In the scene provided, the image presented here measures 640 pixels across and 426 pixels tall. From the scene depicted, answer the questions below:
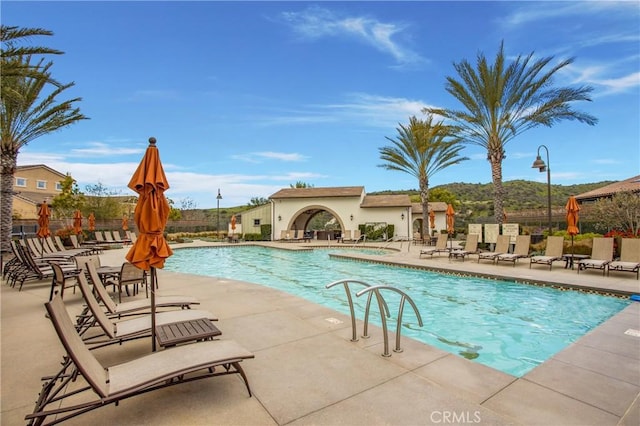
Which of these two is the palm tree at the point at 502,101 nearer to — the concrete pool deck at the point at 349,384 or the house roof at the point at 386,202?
the house roof at the point at 386,202

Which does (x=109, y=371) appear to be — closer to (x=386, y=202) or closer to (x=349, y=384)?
(x=349, y=384)

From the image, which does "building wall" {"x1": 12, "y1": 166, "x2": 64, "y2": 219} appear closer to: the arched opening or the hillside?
the arched opening

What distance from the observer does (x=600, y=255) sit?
10133mm

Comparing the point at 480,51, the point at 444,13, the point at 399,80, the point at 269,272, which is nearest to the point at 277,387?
the point at 269,272

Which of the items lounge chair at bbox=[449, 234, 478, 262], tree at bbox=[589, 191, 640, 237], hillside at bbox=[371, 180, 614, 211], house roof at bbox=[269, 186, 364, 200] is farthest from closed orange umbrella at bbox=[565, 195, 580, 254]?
hillside at bbox=[371, 180, 614, 211]

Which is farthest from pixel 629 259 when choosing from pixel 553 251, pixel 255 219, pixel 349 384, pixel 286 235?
pixel 255 219

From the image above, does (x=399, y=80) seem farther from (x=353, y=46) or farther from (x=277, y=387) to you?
(x=277, y=387)

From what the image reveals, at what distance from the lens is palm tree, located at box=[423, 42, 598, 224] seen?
1388cm

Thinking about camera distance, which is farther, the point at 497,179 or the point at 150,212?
the point at 497,179

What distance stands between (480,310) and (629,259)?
6.14m

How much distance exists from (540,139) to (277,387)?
21.2 m

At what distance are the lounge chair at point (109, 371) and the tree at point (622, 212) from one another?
18395 millimetres

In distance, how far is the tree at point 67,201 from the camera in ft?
91.2

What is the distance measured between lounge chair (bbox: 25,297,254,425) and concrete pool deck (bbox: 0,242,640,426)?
275mm
